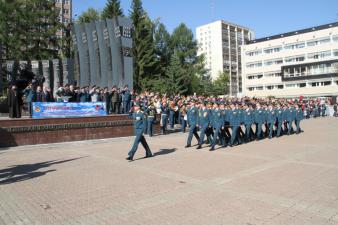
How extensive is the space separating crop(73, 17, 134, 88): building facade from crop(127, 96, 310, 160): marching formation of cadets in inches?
222

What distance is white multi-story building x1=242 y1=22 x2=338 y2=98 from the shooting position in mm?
69000

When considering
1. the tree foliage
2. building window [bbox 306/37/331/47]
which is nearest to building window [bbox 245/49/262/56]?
building window [bbox 306/37/331/47]

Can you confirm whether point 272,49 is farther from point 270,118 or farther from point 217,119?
point 217,119

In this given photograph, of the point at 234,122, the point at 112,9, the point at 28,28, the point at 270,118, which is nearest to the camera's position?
the point at 234,122

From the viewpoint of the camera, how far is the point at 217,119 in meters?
14.4

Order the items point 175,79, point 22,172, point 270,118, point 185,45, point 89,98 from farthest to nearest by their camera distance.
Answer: point 185,45 < point 175,79 < point 89,98 < point 270,118 < point 22,172

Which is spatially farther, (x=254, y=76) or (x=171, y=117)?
(x=254, y=76)

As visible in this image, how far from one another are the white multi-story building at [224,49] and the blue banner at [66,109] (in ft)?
333

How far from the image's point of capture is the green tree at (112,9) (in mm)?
52500

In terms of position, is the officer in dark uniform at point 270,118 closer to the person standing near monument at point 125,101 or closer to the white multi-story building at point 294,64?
the person standing near monument at point 125,101

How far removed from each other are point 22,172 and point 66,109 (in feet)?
24.5

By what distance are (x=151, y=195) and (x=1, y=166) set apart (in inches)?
236

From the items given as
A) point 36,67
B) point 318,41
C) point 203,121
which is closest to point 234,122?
point 203,121

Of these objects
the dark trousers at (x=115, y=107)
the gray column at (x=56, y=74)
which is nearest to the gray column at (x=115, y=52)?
the dark trousers at (x=115, y=107)
